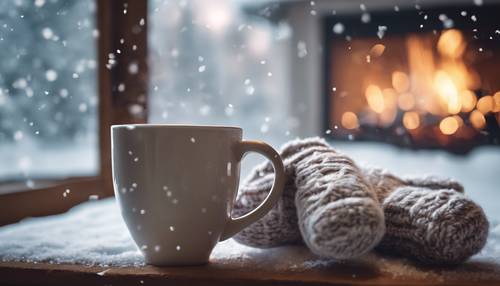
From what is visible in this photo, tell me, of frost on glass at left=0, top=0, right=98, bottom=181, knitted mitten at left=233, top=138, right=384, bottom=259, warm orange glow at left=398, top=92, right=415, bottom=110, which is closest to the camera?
knitted mitten at left=233, top=138, right=384, bottom=259

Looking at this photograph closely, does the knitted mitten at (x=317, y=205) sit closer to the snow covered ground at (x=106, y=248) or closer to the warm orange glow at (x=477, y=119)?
the snow covered ground at (x=106, y=248)

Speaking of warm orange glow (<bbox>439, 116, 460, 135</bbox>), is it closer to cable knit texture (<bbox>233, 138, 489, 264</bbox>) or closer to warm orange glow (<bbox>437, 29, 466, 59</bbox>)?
warm orange glow (<bbox>437, 29, 466, 59</bbox>)

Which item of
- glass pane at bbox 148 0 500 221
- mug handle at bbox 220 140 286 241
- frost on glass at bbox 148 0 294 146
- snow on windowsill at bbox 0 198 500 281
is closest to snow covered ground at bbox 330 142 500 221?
glass pane at bbox 148 0 500 221

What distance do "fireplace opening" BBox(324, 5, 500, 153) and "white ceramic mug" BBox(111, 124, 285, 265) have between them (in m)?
2.16

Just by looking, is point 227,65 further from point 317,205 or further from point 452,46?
point 317,205

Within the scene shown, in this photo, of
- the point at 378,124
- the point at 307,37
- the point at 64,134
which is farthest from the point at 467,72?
the point at 64,134

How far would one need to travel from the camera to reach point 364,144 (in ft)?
9.75

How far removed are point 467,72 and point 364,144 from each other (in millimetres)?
660

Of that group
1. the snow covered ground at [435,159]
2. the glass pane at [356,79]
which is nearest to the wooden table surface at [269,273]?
the glass pane at [356,79]

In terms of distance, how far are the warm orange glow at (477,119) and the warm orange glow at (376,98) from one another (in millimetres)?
441

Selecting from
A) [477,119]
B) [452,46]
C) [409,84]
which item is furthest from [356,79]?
[477,119]

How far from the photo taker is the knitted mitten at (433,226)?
434 millimetres

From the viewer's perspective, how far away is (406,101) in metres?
2.75

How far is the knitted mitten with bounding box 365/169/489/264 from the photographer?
434 mm
